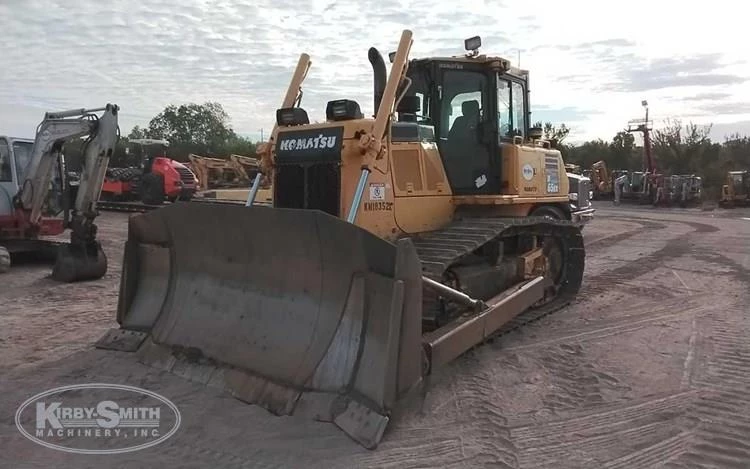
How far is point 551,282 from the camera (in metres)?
7.62

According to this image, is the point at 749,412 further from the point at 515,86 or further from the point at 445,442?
the point at 515,86

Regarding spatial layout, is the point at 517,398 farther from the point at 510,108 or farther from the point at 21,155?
the point at 21,155

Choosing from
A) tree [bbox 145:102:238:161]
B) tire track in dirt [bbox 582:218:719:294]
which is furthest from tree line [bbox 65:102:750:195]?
tire track in dirt [bbox 582:218:719:294]

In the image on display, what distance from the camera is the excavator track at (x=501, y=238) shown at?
201 inches

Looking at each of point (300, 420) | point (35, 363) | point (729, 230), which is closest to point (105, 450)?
point (300, 420)

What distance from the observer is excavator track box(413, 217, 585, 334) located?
5.10m

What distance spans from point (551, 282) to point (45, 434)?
220 inches

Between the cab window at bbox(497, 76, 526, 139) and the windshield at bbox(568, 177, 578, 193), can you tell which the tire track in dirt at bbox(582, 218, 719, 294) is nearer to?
the windshield at bbox(568, 177, 578, 193)

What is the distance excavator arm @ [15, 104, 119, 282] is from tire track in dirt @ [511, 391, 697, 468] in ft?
24.0

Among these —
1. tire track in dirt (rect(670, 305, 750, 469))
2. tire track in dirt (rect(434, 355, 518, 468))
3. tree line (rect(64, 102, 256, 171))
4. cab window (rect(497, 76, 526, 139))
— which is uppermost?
tree line (rect(64, 102, 256, 171))

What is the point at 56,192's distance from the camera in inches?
431

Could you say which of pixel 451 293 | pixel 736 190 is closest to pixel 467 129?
pixel 451 293

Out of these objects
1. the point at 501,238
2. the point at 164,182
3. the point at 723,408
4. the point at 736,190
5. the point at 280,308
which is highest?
the point at 164,182

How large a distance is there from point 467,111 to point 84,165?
590 centimetres
